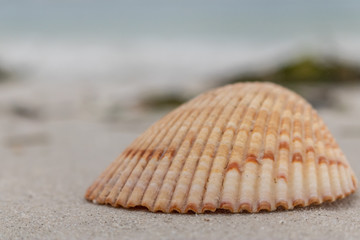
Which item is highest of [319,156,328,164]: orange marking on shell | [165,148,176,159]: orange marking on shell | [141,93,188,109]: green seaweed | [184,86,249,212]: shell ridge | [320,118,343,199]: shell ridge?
[184,86,249,212]: shell ridge

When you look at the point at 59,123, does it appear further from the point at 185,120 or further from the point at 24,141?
the point at 185,120

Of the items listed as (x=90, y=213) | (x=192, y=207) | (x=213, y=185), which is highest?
(x=213, y=185)

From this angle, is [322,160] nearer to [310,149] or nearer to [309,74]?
[310,149]

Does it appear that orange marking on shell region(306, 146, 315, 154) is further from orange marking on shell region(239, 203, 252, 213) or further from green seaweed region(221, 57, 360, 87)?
green seaweed region(221, 57, 360, 87)

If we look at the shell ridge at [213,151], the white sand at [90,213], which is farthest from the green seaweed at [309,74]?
the shell ridge at [213,151]

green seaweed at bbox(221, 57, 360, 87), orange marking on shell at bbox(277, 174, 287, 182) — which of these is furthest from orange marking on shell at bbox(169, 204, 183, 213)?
green seaweed at bbox(221, 57, 360, 87)

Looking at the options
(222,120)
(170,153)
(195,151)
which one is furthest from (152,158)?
(222,120)
